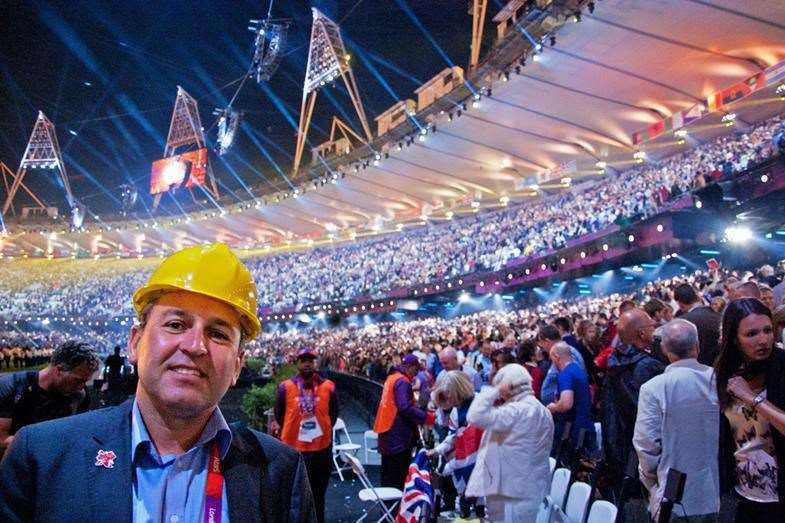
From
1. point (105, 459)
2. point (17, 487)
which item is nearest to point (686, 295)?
point (105, 459)

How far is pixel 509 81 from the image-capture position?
2669 centimetres

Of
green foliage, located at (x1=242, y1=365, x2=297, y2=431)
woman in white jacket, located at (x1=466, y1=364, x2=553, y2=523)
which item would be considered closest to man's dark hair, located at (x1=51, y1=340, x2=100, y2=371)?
woman in white jacket, located at (x1=466, y1=364, x2=553, y2=523)

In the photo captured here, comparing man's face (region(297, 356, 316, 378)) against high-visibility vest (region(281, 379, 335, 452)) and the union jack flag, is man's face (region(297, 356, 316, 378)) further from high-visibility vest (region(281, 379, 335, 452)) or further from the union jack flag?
the union jack flag

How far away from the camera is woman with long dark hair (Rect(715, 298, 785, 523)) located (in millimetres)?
2844

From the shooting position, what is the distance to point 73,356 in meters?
4.01

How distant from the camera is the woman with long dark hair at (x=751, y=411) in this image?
284cm

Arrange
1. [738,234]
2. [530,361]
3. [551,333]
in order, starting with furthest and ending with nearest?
1. [738,234]
2. [530,361]
3. [551,333]

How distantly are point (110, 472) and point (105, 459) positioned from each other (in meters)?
0.03

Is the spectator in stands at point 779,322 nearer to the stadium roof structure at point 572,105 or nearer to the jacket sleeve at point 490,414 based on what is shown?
the jacket sleeve at point 490,414

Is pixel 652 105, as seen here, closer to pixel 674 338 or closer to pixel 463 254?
pixel 463 254

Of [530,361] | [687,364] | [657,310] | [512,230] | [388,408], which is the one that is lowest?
[388,408]

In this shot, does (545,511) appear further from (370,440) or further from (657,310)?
(370,440)

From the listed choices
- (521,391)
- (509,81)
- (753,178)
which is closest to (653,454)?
(521,391)

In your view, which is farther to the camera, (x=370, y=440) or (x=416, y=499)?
(x=370, y=440)
